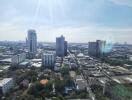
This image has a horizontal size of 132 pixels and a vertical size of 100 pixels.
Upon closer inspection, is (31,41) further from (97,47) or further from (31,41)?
(97,47)

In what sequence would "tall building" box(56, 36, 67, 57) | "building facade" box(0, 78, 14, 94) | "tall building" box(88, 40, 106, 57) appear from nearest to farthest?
"building facade" box(0, 78, 14, 94) → "tall building" box(56, 36, 67, 57) → "tall building" box(88, 40, 106, 57)

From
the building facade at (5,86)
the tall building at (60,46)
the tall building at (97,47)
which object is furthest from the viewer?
the tall building at (97,47)

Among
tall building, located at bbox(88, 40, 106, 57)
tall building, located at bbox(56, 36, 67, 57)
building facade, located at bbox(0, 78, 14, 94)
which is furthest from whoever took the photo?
tall building, located at bbox(88, 40, 106, 57)

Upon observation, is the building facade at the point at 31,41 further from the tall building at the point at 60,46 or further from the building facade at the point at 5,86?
the building facade at the point at 5,86

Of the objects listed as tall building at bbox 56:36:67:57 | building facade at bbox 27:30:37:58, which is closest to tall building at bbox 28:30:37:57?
building facade at bbox 27:30:37:58

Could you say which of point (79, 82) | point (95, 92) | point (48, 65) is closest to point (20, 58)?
point (48, 65)

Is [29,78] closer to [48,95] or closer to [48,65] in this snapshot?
[48,95]

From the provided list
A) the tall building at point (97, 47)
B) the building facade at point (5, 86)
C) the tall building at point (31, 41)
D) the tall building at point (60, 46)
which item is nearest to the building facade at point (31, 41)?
the tall building at point (31, 41)

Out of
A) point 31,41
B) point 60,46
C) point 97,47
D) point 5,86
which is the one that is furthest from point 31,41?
point 5,86

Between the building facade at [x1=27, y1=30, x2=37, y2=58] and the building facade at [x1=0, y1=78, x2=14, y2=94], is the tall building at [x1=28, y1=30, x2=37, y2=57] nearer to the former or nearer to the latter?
the building facade at [x1=27, y1=30, x2=37, y2=58]

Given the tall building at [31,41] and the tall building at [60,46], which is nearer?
the tall building at [60,46]

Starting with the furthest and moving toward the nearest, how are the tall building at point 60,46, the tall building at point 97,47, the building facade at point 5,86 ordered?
the tall building at point 97,47 < the tall building at point 60,46 < the building facade at point 5,86
